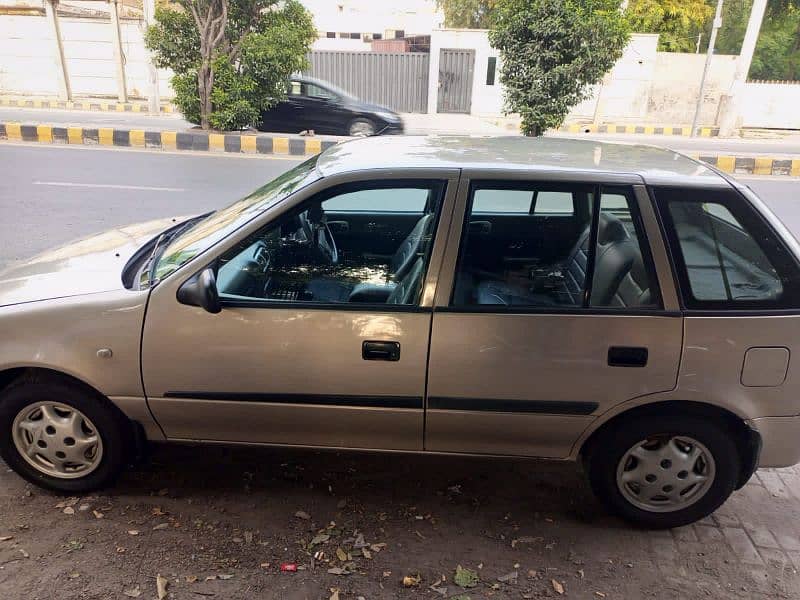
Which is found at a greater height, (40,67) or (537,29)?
(537,29)

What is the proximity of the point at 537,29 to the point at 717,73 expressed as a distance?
17.1 meters

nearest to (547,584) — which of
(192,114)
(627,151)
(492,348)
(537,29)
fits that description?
(492,348)

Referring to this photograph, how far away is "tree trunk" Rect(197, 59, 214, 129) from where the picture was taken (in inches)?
503

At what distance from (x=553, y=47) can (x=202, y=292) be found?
381 inches

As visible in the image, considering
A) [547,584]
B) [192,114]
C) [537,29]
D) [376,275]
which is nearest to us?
[547,584]

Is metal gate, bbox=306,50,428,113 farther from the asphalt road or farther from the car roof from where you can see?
the car roof

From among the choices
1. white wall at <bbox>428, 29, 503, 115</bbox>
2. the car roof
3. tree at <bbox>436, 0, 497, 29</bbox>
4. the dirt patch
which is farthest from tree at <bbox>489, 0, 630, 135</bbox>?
tree at <bbox>436, 0, 497, 29</bbox>

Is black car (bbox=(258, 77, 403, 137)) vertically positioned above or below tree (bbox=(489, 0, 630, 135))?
below

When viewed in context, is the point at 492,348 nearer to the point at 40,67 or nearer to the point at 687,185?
the point at 687,185

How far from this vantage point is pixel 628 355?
2490 millimetres

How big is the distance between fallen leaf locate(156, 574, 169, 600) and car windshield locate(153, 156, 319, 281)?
3.85 ft

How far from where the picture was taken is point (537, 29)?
10289 millimetres

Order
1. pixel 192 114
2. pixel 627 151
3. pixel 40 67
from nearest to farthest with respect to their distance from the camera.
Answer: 1. pixel 627 151
2. pixel 192 114
3. pixel 40 67

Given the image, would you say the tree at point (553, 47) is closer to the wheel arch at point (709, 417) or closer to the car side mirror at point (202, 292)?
the wheel arch at point (709, 417)
